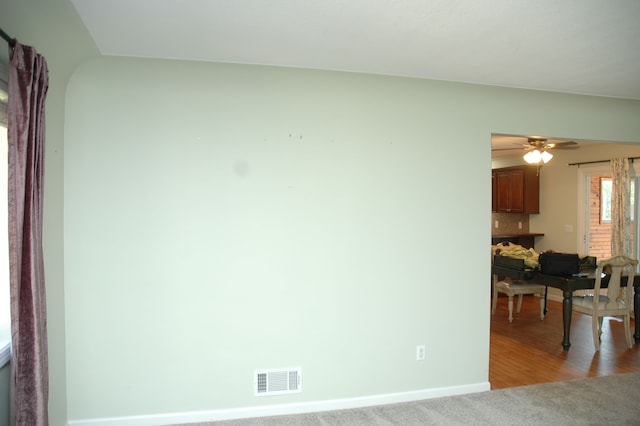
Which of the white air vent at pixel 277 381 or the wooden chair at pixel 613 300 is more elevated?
the wooden chair at pixel 613 300

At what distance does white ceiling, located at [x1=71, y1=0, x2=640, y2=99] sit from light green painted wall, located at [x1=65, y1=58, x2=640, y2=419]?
0.85ft

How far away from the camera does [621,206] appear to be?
5418 millimetres

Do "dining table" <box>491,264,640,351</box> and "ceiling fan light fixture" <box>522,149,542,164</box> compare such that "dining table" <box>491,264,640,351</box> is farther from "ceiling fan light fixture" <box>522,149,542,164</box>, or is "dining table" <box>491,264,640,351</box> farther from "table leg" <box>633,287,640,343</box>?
"ceiling fan light fixture" <box>522,149,542,164</box>

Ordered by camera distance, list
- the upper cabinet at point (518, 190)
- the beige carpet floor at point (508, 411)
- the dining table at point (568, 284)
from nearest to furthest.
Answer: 1. the beige carpet floor at point (508, 411)
2. the dining table at point (568, 284)
3. the upper cabinet at point (518, 190)

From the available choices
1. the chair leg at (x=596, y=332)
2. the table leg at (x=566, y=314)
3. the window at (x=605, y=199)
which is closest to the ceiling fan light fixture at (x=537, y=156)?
A: the table leg at (x=566, y=314)

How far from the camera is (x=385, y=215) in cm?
297

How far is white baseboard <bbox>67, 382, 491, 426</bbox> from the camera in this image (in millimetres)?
2607

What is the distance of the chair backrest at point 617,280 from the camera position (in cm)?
412

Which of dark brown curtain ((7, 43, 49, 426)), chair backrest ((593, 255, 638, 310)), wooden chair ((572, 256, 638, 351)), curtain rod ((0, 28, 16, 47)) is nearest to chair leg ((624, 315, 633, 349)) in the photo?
wooden chair ((572, 256, 638, 351))

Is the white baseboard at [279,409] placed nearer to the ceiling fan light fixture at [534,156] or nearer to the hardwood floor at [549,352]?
the hardwood floor at [549,352]

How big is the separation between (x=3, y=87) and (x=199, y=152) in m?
1.09

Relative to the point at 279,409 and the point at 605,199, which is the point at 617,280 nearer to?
the point at 605,199

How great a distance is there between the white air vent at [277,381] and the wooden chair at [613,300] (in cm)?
334

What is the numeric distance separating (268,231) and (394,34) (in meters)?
1.50
